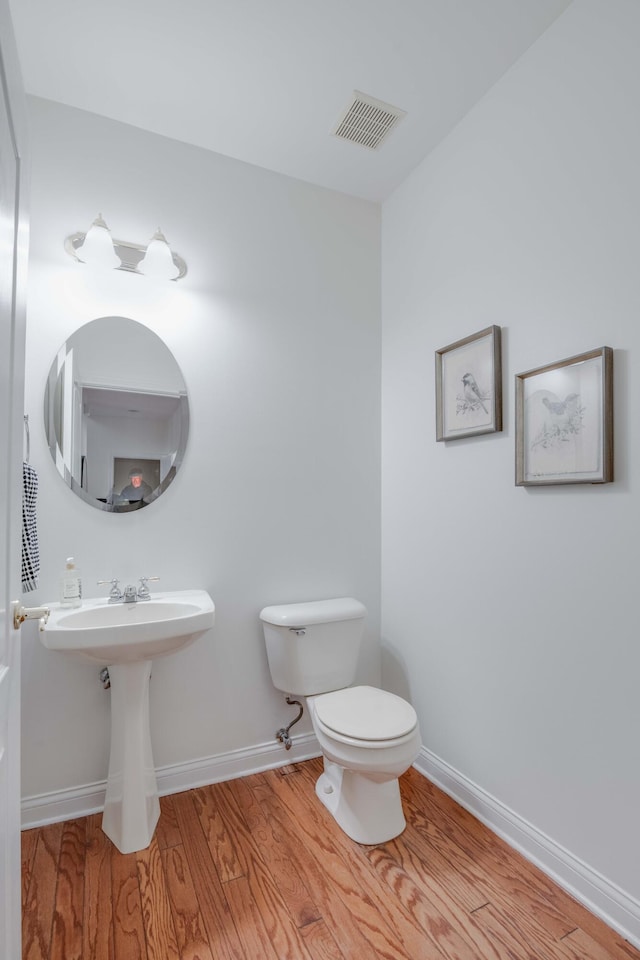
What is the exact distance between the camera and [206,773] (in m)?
2.04

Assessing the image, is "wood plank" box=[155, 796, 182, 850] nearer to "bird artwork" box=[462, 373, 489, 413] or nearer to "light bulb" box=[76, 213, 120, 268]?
"bird artwork" box=[462, 373, 489, 413]

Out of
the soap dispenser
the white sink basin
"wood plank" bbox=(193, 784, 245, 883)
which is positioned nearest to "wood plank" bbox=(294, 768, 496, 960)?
"wood plank" bbox=(193, 784, 245, 883)

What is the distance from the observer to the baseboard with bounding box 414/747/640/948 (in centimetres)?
133

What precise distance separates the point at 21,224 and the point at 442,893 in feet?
6.66

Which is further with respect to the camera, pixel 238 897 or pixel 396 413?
pixel 396 413

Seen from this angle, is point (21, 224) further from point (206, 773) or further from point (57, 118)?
point (206, 773)

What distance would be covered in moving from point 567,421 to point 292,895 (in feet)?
5.37

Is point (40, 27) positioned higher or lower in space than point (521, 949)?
higher

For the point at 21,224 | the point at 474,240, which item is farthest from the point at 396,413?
the point at 21,224

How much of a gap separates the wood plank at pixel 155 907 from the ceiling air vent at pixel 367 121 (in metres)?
2.72

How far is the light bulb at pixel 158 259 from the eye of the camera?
1900 millimetres

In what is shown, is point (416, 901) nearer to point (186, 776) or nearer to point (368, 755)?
point (368, 755)

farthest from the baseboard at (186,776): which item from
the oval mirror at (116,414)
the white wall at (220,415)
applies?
the oval mirror at (116,414)

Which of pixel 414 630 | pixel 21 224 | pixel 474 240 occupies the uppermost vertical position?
pixel 474 240
